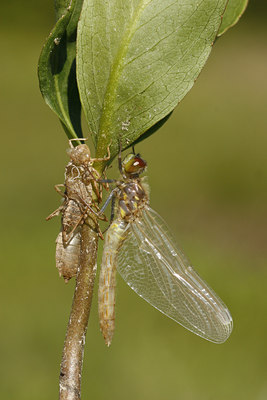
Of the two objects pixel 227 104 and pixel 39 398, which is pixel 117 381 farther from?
pixel 227 104

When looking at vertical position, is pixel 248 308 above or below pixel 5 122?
below

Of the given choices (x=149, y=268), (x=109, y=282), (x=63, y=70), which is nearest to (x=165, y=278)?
(x=149, y=268)

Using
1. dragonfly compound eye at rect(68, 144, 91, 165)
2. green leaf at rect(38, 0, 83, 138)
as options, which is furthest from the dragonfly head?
green leaf at rect(38, 0, 83, 138)

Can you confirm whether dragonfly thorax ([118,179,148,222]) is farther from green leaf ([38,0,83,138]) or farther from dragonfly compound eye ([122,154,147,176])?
green leaf ([38,0,83,138])

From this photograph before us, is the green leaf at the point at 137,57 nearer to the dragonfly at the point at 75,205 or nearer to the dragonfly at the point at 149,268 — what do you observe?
the dragonfly at the point at 75,205

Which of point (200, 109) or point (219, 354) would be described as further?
point (200, 109)

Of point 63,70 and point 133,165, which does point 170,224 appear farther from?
point 63,70

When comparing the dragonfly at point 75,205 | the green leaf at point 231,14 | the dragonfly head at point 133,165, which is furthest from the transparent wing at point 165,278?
the green leaf at point 231,14

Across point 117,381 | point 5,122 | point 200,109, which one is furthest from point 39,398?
point 200,109
